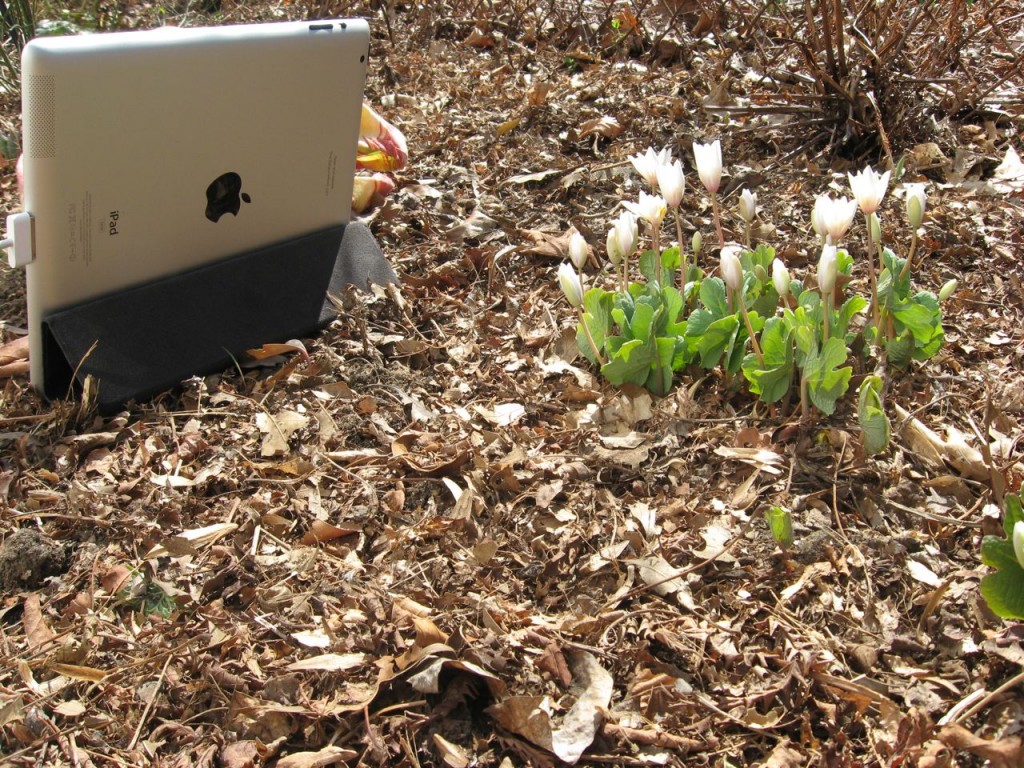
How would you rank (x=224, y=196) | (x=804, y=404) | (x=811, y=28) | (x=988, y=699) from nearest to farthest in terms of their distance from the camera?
1. (x=988, y=699)
2. (x=804, y=404)
3. (x=224, y=196)
4. (x=811, y=28)

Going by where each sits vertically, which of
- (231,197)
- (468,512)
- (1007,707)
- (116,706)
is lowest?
(116,706)

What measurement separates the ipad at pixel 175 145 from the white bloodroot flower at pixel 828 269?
1.21m

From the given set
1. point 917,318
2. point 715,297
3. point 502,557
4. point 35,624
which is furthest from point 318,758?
point 917,318

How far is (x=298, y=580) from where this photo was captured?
172 cm

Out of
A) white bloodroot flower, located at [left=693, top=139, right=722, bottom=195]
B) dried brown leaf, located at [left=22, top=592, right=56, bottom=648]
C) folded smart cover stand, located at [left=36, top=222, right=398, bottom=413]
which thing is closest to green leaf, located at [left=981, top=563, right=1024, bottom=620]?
white bloodroot flower, located at [left=693, top=139, right=722, bottom=195]

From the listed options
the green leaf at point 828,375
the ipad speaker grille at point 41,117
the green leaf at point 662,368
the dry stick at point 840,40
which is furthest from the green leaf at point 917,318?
the ipad speaker grille at point 41,117

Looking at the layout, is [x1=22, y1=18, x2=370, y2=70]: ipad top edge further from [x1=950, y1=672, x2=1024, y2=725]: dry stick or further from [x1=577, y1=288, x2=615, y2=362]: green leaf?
[x1=950, y1=672, x2=1024, y2=725]: dry stick

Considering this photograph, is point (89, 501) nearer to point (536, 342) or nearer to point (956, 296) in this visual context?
point (536, 342)

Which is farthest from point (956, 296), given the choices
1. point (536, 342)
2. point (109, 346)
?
point (109, 346)

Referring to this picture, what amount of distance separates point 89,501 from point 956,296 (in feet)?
6.82

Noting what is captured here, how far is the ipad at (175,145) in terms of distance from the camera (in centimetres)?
176

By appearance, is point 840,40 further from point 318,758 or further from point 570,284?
point 318,758

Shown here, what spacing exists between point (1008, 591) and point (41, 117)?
1.78 m

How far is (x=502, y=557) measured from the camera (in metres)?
1.74
